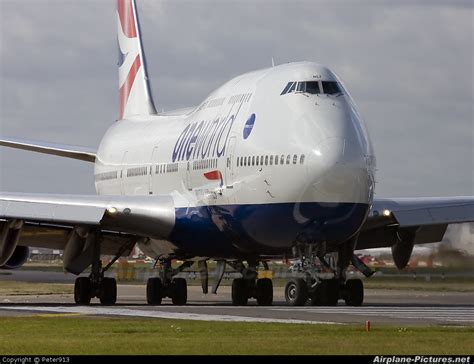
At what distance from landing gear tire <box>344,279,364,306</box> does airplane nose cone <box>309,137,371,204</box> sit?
3849 mm

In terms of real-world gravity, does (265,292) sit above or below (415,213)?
→ below

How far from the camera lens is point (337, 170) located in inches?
1388

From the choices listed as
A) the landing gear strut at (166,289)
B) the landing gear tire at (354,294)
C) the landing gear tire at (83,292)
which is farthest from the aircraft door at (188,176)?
the landing gear tire at (354,294)

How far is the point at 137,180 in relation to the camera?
46.2 m

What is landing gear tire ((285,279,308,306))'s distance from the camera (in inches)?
1454

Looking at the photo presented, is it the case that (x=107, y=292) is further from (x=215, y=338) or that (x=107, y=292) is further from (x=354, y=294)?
(x=215, y=338)

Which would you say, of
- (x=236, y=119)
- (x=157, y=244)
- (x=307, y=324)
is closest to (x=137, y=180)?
(x=157, y=244)

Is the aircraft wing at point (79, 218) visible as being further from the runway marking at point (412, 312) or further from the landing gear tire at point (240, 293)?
the runway marking at point (412, 312)

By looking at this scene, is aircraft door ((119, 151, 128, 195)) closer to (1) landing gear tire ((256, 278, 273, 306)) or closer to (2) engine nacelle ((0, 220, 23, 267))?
(1) landing gear tire ((256, 278, 273, 306))

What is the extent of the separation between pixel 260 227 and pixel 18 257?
9.48 metres

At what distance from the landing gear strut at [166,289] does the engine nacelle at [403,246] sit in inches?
253

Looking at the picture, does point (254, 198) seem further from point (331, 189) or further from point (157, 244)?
point (157, 244)

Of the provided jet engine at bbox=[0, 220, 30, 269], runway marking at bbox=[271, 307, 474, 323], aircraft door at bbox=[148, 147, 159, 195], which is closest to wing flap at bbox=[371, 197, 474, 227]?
runway marking at bbox=[271, 307, 474, 323]

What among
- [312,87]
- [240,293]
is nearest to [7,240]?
[240,293]
